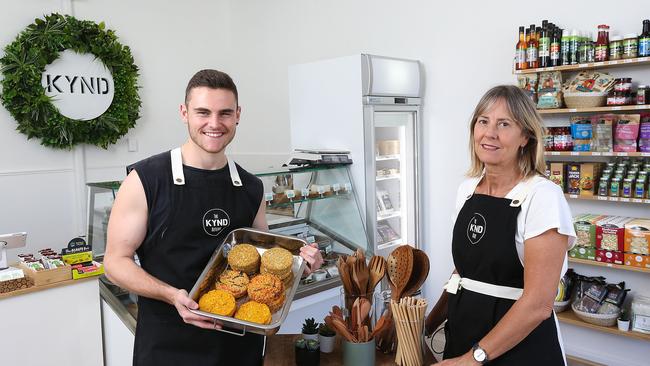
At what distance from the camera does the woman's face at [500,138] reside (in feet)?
5.22

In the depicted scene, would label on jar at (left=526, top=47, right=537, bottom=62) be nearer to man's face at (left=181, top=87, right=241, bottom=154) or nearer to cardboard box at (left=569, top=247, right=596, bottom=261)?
cardboard box at (left=569, top=247, right=596, bottom=261)

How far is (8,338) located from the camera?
9.16 feet

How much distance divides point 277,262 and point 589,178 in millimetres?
2705

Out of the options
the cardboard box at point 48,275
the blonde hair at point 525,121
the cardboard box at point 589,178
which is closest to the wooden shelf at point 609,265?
the cardboard box at point 589,178

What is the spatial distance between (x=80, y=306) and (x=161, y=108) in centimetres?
317

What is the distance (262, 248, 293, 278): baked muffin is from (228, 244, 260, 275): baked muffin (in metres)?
0.03

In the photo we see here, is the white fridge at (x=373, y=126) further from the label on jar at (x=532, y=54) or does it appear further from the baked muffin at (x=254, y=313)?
the baked muffin at (x=254, y=313)

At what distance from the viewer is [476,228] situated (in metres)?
Result: 1.67

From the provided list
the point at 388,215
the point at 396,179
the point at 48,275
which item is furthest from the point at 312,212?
the point at 48,275

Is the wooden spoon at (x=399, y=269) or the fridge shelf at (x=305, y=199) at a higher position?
the fridge shelf at (x=305, y=199)

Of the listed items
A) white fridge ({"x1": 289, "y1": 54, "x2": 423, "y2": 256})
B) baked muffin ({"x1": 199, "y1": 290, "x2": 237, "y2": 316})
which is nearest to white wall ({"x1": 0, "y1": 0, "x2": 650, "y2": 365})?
white fridge ({"x1": 289, "y1": 54, "x2": 423, "y2": 256})

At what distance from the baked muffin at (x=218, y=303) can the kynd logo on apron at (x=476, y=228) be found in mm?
790

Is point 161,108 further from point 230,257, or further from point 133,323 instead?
point 230,257

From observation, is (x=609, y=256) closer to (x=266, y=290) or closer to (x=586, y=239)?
(x=586, y=239)
